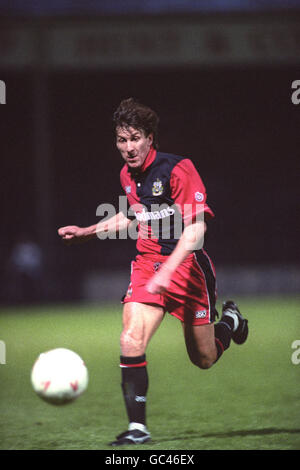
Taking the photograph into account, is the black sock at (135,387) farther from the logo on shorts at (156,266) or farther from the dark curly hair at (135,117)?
the dark curly hair at (135,117)

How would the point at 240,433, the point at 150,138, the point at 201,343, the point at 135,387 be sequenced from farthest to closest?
the point at 201,343
the point at 240,433
the point at 150,138
the point at 135,387

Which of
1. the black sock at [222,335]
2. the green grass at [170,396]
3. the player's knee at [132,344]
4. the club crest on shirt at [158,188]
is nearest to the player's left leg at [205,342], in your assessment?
the black sock at [222,335]

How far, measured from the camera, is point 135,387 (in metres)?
4.61

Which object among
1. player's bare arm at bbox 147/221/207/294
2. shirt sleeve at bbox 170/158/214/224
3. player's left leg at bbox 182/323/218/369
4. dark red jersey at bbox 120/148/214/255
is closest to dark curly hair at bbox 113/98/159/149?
dark red jersey at bbox 120/148/214/255

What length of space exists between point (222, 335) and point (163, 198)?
1.31 m

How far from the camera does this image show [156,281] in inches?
169

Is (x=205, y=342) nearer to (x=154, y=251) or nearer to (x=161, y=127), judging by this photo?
(x=154, y=251)

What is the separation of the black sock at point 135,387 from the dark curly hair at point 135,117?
1.36m

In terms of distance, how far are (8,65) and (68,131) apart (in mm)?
4177

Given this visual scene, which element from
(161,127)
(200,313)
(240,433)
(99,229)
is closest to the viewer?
(240,433)

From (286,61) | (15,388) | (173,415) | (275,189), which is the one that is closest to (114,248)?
Answer: (275,189)

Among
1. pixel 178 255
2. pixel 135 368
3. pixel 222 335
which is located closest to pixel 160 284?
pixel 178 255

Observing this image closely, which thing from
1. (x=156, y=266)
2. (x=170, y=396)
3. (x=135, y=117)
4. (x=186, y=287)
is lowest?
(x=170, y=396)

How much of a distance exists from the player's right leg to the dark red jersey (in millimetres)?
463
